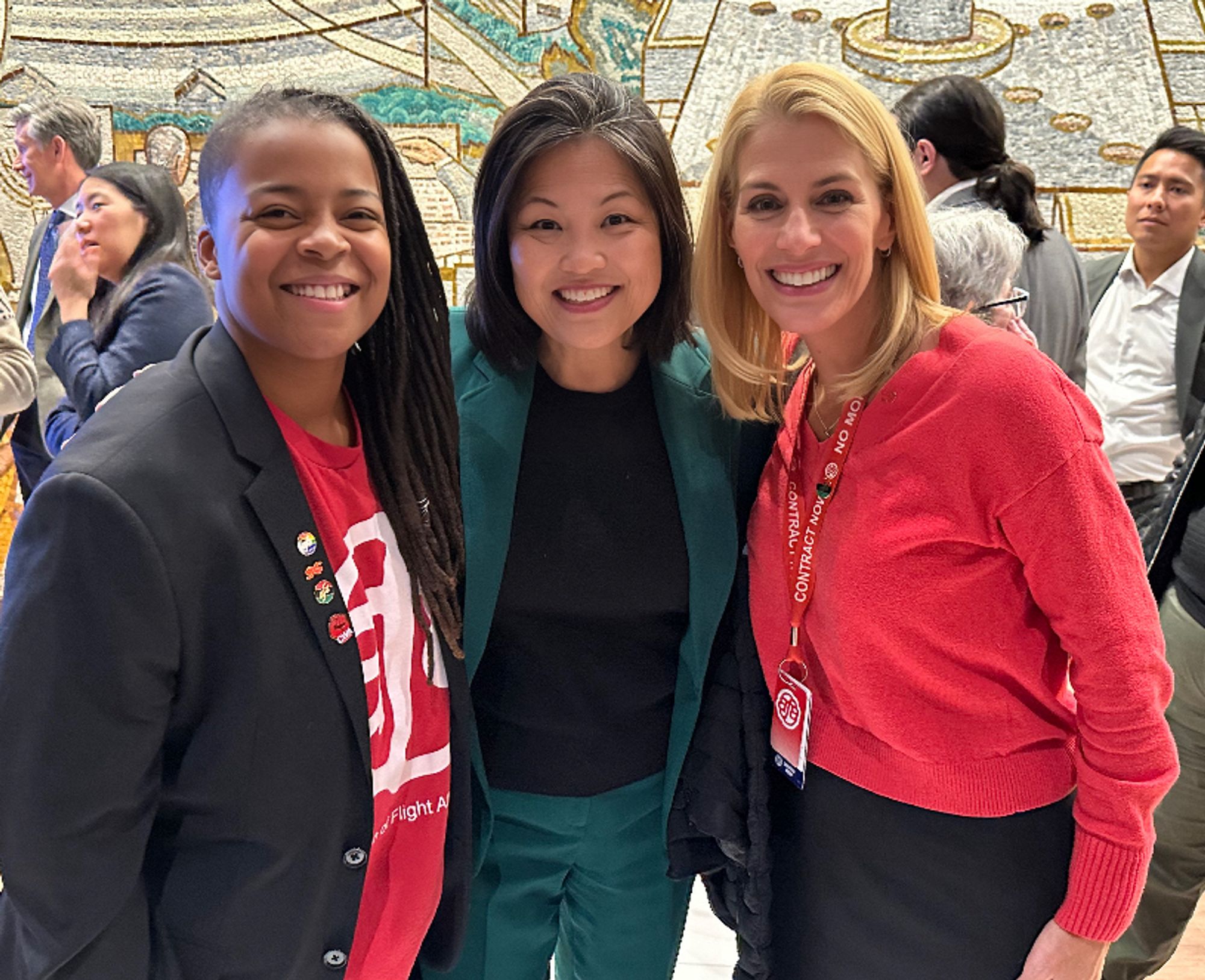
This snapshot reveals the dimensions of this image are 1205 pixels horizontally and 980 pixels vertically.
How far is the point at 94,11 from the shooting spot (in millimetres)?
5199

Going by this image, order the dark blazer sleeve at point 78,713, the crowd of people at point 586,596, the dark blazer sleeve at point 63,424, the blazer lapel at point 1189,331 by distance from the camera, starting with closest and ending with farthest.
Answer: the dark blazer sleeve at point 78,713 → the crowd of people at point 586,596 → the dark blazer sleeve at point 63,424 → the blazer lapel at point 1189,331

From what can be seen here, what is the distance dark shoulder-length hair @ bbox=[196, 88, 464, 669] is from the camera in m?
1.33

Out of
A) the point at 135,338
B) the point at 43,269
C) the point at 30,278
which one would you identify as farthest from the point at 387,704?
the point at 30,278

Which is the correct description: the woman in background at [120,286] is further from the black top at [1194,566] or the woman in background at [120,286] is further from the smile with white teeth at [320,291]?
the black top at [1194,566]

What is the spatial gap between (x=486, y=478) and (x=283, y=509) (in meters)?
0.50

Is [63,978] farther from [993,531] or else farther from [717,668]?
[993,531]

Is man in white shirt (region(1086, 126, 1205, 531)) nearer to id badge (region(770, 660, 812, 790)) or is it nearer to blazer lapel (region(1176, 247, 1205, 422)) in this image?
blazer lapel (region(1176, 247, 1205, 422))

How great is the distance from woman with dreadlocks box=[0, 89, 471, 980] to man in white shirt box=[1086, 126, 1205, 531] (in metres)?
3.68

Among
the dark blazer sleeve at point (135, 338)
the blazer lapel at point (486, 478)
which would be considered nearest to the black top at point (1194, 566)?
the blazer lapel at point (486, 478)

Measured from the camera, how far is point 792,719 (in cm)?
160

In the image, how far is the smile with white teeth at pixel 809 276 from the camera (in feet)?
5.07

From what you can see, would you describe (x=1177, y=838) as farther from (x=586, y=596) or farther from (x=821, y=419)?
(x=586, y=596)

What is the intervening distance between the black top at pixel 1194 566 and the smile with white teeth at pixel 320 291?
226 centimetres

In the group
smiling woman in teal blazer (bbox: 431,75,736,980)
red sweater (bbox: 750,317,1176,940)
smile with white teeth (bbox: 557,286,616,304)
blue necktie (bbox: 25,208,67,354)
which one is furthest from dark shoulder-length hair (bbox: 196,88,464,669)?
blue necktie (bbox: 25,208,67,354)
